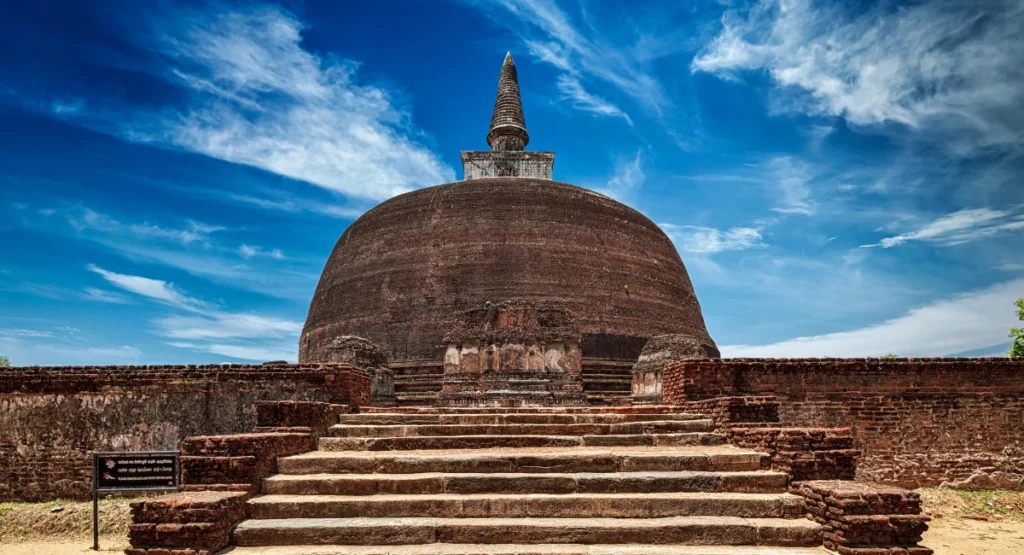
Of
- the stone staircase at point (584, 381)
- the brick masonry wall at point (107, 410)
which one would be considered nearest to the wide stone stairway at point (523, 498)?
the brick masonry wall at point (107, 410)

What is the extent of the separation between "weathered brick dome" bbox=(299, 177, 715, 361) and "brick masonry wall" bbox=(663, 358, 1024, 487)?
19.4 feet

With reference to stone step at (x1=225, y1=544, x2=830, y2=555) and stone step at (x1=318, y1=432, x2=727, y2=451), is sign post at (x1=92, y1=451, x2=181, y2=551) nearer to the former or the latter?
stone step at (x1=318, y1=432, x2=727, y2=451)

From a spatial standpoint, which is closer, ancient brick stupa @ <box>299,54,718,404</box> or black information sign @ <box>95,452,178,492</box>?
black information sign @ <box>95,452,178,492</box>

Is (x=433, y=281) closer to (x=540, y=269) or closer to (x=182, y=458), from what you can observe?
(x=540, y=269)

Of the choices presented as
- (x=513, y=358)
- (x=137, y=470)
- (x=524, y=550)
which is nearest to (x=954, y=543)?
(x=524, y=550)

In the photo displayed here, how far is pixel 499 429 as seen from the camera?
7094mm

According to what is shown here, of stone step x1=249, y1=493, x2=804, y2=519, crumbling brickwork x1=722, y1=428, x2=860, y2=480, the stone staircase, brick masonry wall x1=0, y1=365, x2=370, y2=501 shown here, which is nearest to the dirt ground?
brick masonry wall x1=0, y1=365, x2=370, y2=501

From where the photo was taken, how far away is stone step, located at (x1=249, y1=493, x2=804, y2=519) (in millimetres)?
5344

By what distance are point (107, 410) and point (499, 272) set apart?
8.93m

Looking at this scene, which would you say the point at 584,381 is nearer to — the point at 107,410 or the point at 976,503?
the point at 976,503

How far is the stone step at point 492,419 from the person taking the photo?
24.1 ft

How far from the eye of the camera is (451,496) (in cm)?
552

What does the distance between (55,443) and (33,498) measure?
779mm

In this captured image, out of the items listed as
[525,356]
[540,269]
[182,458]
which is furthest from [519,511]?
[540,269]
